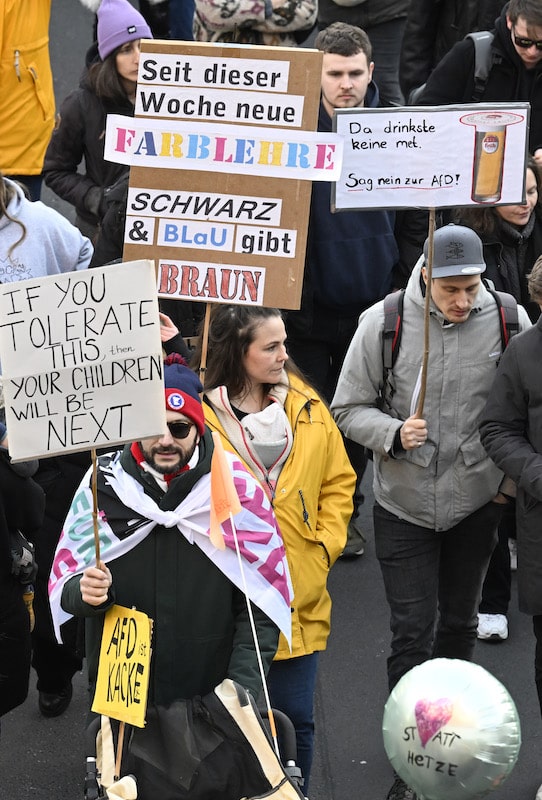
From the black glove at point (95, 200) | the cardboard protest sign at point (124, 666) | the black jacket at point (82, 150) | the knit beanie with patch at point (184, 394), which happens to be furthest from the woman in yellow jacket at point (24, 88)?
the cardboard protest sign at point (124, 666)

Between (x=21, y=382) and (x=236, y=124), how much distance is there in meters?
1.43

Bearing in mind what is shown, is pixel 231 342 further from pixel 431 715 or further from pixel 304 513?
pixel 431 715

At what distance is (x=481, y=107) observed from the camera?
184 inches

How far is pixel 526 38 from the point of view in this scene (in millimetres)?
6277

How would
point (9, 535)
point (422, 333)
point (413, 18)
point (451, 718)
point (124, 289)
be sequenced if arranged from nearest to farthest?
point (451, 718) → point (124, 289) → point (9, 535) → point (422, 333) → point (413, 18)

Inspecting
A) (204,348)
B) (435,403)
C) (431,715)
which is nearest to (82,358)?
(204,348)

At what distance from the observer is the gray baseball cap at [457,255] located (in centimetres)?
469

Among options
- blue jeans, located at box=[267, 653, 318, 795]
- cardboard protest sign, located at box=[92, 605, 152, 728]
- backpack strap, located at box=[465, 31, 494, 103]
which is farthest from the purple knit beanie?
cardboard protest sign, located at box=[92, 605, 152, 728]

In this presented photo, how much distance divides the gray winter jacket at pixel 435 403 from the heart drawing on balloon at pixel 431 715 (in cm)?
202

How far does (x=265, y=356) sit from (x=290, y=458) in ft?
1.18

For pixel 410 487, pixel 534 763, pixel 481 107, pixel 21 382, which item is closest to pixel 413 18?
pixel 481 107

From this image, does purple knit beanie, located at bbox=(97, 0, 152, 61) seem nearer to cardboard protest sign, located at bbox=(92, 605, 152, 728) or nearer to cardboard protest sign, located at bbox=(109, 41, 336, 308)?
cardboard protest sign, located at bbox=(109, 41, 336, 308)

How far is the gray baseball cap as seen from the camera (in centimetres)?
469

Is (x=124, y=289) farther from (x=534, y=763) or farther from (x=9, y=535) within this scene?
(x=534, y=763)
